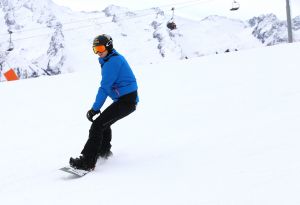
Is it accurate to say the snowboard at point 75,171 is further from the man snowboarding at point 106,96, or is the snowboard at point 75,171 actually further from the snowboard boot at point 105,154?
the snowboard boot at point 105,154

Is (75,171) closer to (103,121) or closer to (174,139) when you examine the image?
(103,121)

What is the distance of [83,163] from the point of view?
5277 millimetres

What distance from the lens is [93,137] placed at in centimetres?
535

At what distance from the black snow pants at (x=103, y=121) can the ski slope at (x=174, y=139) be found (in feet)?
0.88

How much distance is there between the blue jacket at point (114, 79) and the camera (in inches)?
206

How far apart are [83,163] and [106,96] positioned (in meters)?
0.81

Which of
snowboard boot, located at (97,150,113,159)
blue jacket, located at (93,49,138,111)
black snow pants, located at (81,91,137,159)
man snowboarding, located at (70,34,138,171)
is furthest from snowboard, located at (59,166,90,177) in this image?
blue jacket, located at (93,49,138,111)

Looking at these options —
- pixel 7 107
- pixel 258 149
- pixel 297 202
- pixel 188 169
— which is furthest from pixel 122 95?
pixel 7 107

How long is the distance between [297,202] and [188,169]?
151cm

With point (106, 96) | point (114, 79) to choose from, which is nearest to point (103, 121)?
point (106, 96)

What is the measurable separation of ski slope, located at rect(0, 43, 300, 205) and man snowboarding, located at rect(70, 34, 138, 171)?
23 centimetres

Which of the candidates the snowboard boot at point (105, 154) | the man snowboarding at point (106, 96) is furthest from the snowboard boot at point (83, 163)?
the snowboard boot at point (105, 154)

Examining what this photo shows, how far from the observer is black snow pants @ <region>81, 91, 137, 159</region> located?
5.33 metres

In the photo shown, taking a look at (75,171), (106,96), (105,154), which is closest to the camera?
(75,171)
